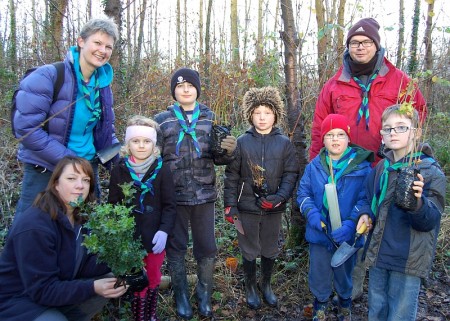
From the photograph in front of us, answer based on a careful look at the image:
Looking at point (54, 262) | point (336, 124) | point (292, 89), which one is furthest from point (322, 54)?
point (54, 262)

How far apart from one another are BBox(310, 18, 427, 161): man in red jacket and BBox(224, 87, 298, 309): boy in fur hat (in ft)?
2.05

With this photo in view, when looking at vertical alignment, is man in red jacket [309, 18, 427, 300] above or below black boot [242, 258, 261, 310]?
above

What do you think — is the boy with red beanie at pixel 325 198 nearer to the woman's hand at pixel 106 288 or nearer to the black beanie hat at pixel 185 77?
the black beanie hat at pixel 185 77

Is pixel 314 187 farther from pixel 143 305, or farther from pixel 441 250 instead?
pixel 441 250

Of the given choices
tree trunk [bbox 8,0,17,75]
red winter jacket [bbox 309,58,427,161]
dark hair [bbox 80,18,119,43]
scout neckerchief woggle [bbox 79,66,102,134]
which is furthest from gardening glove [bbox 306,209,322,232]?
tree trunk [bbox 8,0,17,75]

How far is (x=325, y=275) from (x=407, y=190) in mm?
1247

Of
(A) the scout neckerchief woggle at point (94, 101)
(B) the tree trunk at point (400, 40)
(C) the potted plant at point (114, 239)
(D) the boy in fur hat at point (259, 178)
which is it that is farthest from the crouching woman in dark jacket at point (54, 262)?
(B) the tree trunk at point (400, 40)

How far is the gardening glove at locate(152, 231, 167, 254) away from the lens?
3097 mm

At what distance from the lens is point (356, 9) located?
481 cm

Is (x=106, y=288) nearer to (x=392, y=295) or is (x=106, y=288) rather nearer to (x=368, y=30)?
(x=392, y=295)

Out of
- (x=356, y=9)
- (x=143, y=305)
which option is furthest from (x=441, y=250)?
(x=143, y=305)

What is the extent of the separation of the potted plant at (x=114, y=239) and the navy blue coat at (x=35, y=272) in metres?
0.22

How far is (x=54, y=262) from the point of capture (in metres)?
2.52

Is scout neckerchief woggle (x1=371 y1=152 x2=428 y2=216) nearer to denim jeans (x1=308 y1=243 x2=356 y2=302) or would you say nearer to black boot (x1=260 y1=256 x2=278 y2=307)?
denim jeans (x1=308 y1=243 x2=356 y2=302)
